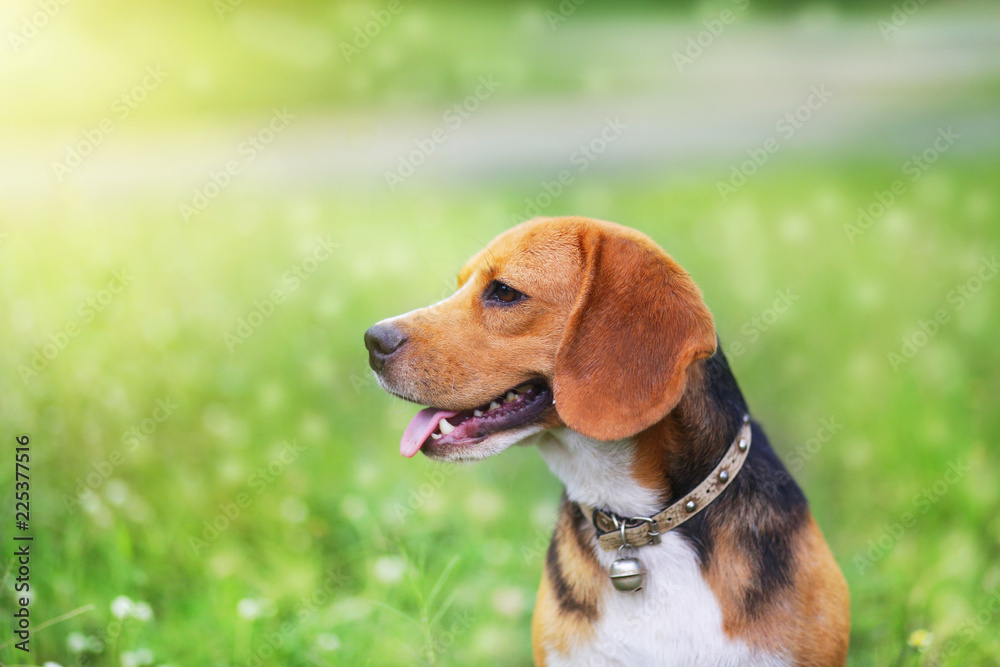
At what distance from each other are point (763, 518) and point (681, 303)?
0.78m

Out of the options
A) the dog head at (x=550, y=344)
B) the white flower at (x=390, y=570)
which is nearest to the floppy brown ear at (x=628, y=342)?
the dog head at (x=550, y=344)

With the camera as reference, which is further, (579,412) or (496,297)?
(496,297)

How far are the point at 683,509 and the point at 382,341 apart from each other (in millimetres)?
1180

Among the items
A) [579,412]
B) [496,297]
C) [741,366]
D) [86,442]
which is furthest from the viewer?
[741,366]

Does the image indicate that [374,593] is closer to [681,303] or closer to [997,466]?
[681,303]

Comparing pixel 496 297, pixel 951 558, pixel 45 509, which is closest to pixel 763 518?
pixel 496 297

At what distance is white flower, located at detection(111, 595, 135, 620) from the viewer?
3.91 metres

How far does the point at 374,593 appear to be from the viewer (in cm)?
443
